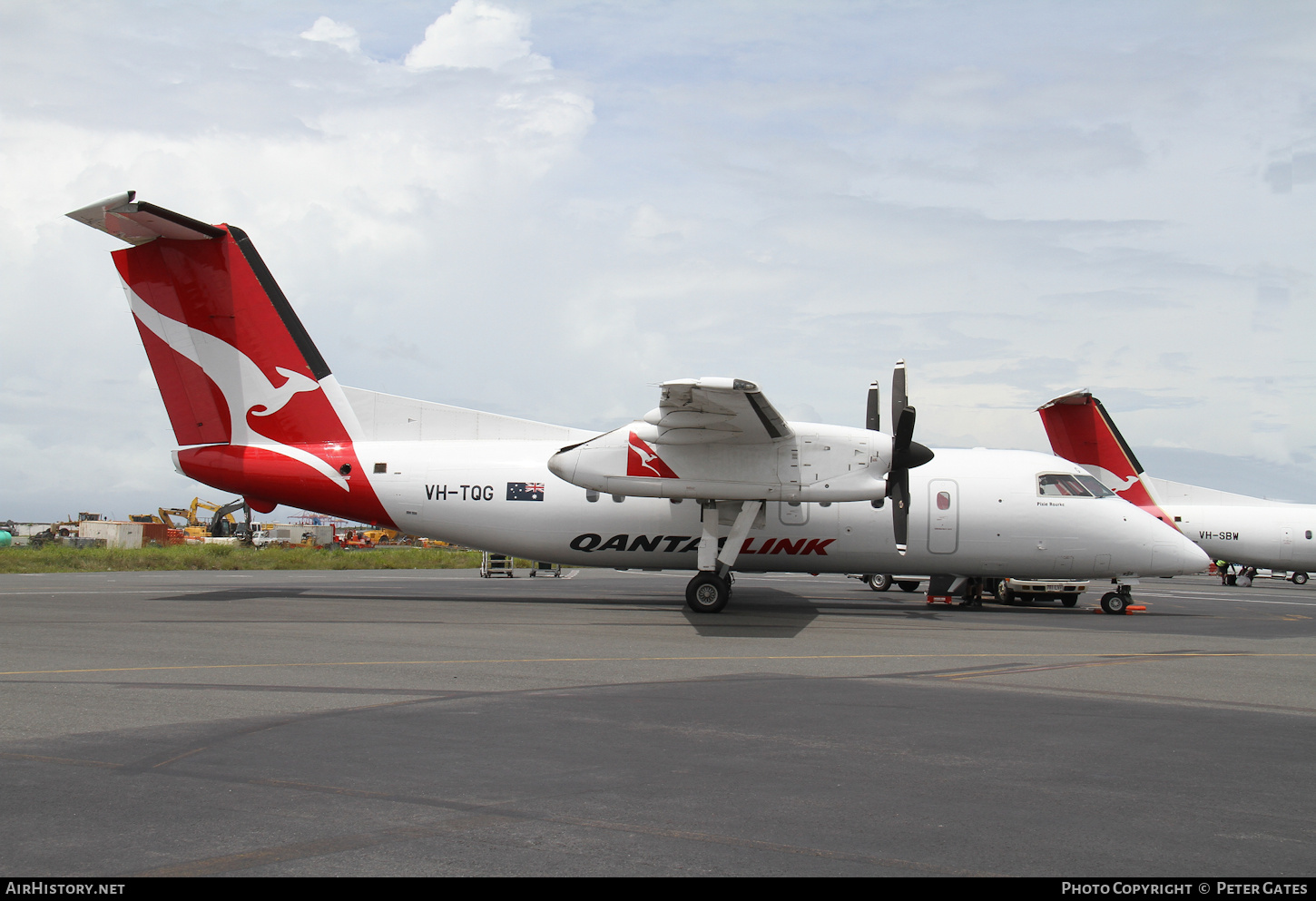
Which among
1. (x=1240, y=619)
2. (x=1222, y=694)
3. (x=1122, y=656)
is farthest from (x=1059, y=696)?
(x=1240, y=619)

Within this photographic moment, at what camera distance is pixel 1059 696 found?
28.8 ft

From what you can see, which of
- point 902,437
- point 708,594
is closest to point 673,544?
point 708,594

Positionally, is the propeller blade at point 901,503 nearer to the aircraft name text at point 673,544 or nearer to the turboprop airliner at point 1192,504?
the aircraft name text at point 673,544

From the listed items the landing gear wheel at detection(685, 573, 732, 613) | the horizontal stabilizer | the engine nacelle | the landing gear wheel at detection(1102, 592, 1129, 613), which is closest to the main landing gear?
the landing gear wheel at detection(1102, 592, 1129, 613)

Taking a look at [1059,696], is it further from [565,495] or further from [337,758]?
[565,495]

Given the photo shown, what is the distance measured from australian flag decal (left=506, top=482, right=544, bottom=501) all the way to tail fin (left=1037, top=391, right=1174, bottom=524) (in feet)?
67.4

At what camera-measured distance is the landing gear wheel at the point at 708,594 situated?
55.2 feet

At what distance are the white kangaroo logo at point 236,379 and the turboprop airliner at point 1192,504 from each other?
24766 mm

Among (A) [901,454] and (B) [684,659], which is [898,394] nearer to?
(A) [901,454]

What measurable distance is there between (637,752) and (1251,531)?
3432 centimetres

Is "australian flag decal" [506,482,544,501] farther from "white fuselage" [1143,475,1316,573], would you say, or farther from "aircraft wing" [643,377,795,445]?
"white fuselage" [1143,475,1316,573]

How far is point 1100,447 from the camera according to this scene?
101ft

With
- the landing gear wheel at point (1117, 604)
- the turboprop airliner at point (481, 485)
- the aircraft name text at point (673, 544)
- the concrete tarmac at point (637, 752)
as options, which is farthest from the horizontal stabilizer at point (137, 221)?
the landing gear wheel at point (1117, 604)

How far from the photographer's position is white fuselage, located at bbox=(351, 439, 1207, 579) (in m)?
18.1
